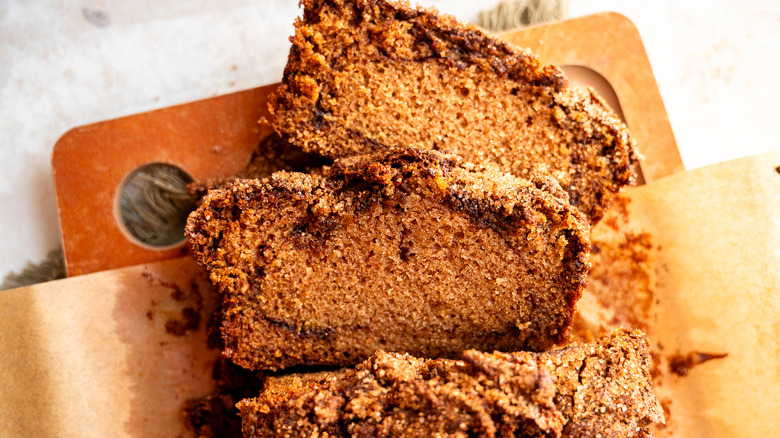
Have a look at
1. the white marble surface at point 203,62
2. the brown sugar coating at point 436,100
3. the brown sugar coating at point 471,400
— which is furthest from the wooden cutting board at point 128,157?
the brown sugar coating at point 471,400

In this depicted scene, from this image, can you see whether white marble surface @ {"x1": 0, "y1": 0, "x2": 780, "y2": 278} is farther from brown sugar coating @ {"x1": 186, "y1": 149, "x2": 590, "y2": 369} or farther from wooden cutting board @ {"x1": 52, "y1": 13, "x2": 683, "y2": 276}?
brown sugar coating @ {"x1": 186, "y1": 149, "x2": 590, "y2": 369}

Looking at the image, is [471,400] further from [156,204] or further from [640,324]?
[156,204]

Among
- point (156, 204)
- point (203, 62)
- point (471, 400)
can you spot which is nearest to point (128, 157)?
point (156, 204)

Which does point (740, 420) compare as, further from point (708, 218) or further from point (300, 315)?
point (300, 315)

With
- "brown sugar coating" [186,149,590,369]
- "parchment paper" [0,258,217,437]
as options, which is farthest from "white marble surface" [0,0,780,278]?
"brown sugar coating" [186,149,590,369]

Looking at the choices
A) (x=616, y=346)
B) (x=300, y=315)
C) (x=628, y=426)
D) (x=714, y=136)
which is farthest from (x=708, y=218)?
(x=300, y=315)

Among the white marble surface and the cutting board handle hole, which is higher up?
the white marble surface
